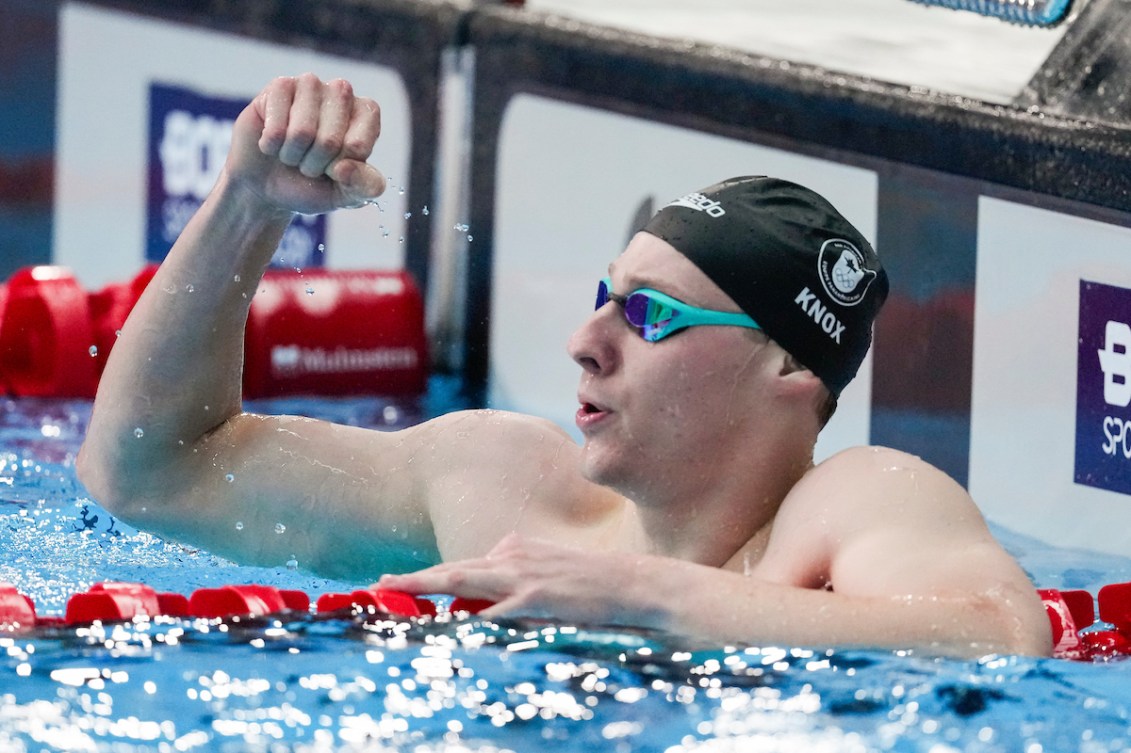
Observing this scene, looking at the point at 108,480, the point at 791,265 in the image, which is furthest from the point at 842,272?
the point at 108,480

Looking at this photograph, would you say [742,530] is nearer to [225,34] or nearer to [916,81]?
[916,81]

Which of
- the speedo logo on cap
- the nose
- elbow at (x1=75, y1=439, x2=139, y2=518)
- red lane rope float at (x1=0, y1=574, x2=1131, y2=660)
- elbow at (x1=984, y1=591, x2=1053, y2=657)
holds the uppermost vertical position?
the speedo logo on cap

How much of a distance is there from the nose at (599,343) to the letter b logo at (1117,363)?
4.53 feet

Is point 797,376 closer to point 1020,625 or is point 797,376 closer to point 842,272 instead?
point 842,272

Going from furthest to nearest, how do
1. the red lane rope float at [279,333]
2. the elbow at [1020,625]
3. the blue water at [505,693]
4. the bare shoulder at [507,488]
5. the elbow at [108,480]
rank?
the red lane rope float at [279,333] → the elbow at [108,480] → the bare shoulder at [507,488] → the elbow at [1020,625] → the blue water at [505,693]

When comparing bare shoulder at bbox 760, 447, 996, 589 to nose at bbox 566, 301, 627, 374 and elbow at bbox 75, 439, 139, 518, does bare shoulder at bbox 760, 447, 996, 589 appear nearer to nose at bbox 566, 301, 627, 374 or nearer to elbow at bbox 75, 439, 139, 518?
nose at bbox 566, 301, 627, 374

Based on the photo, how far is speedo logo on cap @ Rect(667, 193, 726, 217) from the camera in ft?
7.59

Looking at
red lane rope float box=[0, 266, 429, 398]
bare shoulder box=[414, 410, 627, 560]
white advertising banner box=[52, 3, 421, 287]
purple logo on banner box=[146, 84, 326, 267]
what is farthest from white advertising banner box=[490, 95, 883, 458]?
bare shoulder box=[414, 410, 627, 560]

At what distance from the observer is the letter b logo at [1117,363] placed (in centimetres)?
329

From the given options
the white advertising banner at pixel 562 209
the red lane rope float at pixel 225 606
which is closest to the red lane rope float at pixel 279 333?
the white advertising banner at pixel 562 209

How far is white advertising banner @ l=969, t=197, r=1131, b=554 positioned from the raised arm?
143cm

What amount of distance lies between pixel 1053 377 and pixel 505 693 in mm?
1991

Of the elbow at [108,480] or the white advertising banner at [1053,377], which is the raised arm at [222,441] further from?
the white advertising banner at [1053,377]

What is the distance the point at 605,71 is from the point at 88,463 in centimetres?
243
